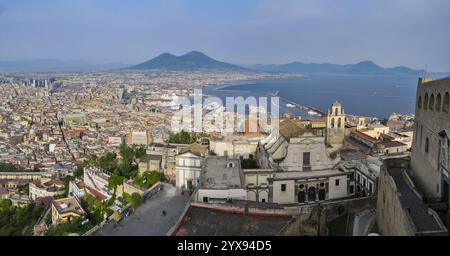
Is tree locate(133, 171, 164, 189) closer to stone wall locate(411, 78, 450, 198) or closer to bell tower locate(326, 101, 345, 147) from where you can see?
bell tower locate(326, 101, 345, 147)

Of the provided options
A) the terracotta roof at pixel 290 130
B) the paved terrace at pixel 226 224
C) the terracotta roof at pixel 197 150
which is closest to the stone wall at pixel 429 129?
the paved terrace at pixel 226 224

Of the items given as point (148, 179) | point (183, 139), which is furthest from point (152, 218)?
point (183, 139)

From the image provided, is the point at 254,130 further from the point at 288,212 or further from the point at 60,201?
the point at 288,212

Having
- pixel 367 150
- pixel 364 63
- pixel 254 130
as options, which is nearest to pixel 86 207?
pixel 254 130

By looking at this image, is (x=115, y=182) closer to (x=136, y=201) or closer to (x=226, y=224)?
(x=136, y=201)

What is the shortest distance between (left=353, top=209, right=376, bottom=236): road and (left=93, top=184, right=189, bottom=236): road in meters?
4.12

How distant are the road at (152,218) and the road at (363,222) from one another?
162 inches

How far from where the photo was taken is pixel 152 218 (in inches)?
476

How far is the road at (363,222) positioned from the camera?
9602 millimetres

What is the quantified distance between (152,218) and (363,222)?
5.21 meters

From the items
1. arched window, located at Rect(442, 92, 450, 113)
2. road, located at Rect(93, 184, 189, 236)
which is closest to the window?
road, located at Rect(93, 184, 189, 236)

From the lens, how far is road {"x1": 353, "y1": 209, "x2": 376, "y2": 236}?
31.5 ft
